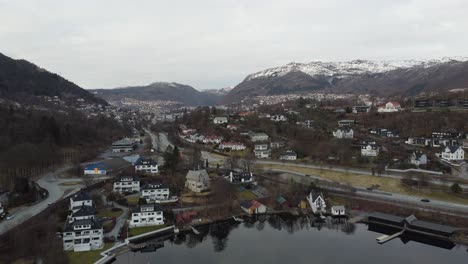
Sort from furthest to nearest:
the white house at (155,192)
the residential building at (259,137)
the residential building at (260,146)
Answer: the residential building at (259,137), the residential building at (260,146), the white house at (155,192)

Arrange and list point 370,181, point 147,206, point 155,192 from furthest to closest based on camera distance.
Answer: point 370,181 → point 155,192 → point 147,206

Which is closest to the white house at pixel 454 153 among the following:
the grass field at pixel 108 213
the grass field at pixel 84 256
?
the grass field at pixel 108 213

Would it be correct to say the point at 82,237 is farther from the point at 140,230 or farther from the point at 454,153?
the point at 454,153

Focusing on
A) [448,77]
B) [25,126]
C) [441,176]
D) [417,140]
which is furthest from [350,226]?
[448,77]

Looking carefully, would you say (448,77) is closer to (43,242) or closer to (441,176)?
(441,176)

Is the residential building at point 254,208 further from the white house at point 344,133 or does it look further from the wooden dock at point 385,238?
the white house at point 344,133

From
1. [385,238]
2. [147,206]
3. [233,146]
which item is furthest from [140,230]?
[233,146]

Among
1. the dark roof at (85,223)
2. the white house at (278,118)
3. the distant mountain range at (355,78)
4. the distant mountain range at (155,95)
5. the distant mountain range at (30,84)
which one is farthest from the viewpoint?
the distant mountain range at (155,95)
